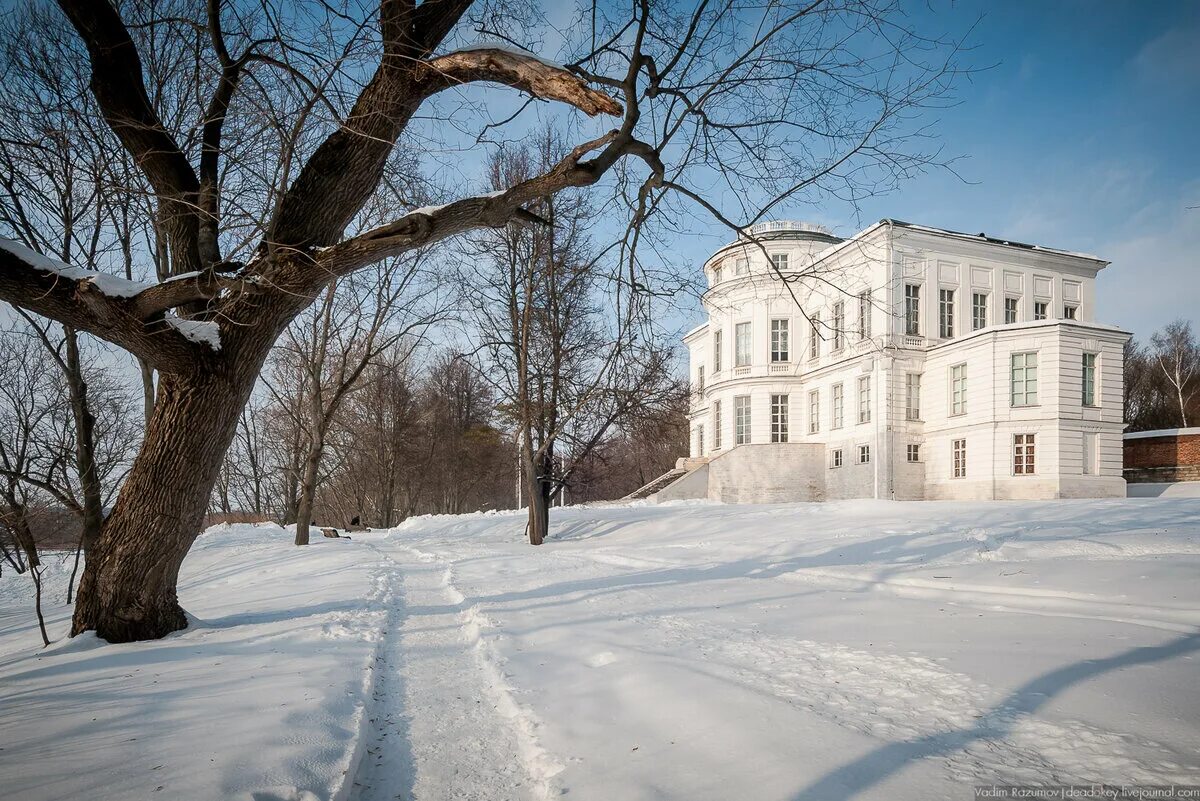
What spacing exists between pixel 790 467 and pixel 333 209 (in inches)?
1137

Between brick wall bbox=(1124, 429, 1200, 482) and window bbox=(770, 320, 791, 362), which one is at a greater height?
window bbox=(770, 320, 791, 362)

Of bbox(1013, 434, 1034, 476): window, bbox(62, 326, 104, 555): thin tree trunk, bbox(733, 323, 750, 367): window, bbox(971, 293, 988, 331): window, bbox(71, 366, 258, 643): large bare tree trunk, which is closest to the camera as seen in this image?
bbox(71, 366, 258, 643): large bare tree trunk

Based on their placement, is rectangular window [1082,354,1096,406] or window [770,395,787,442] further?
window [770,395,787,442]

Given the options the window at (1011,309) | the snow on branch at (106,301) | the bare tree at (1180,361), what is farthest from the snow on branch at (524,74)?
the bare tree at (1180,361)

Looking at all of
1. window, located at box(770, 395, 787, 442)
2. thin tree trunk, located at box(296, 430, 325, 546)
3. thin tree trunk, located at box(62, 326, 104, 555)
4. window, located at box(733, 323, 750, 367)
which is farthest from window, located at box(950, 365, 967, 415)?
thin tree trunk, located at box(62, 326, 104, 555)

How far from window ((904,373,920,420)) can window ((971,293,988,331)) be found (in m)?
4.27

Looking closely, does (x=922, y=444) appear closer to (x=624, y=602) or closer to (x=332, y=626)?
(x=624, y=602)

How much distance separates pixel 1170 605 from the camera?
17.7ft

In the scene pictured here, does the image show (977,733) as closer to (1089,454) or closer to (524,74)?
(524,74)

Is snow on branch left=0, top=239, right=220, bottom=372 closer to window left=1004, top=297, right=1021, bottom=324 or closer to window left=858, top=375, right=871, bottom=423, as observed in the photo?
window left=858, top=375, right=871, bottom=423

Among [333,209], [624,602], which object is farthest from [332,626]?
A: [333,209]

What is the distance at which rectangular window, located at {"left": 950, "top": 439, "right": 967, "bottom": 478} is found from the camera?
2595 cm

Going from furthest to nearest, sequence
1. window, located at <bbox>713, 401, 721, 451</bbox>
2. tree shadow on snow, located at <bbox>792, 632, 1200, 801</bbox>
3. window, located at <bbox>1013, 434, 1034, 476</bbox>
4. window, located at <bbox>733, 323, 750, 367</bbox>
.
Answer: window, located at <bbox>713, 401, 721, 451</bbox>, window, located at <bbox>733, 323, 750, 367</bbox>, window, located at <bbox>1013, 434, 1034, 476</bbox>, tree shadow on snow, located at <bbox>792, 632, 1200, 801</bbox>

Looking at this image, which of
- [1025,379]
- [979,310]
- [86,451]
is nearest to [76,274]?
[86,451]
